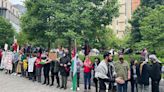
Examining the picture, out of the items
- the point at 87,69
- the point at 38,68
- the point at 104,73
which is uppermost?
the point at 104,73

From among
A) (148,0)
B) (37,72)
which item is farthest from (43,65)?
(148,0)

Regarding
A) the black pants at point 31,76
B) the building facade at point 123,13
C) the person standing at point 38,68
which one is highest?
the building facade at point 123,13

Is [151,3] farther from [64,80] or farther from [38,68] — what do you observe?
[64,80]

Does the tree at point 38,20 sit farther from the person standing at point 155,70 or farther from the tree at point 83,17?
the person standing at point 155,70

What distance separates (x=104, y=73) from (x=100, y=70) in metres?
0.12

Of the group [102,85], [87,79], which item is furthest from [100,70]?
[87,79]

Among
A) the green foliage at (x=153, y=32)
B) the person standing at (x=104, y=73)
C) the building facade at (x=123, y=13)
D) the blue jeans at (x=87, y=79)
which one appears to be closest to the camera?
the person standing at (x=104, y=73)

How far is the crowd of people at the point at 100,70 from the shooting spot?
9789 millimetres

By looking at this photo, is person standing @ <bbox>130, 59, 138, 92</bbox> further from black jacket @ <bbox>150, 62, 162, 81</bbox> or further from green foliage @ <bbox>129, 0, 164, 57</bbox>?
green foliage @ <bbox>129, 0, 164, 57</bbox>

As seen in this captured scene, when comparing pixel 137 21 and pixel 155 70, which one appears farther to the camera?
pixel 137 21

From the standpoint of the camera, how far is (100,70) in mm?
Answer: 9500

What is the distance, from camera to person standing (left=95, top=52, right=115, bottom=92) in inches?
373

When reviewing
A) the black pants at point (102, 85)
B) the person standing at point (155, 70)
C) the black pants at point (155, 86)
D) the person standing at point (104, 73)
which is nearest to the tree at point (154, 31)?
the black pants at point (155, 86)

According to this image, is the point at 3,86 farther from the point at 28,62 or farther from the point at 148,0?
the point at 148,0
